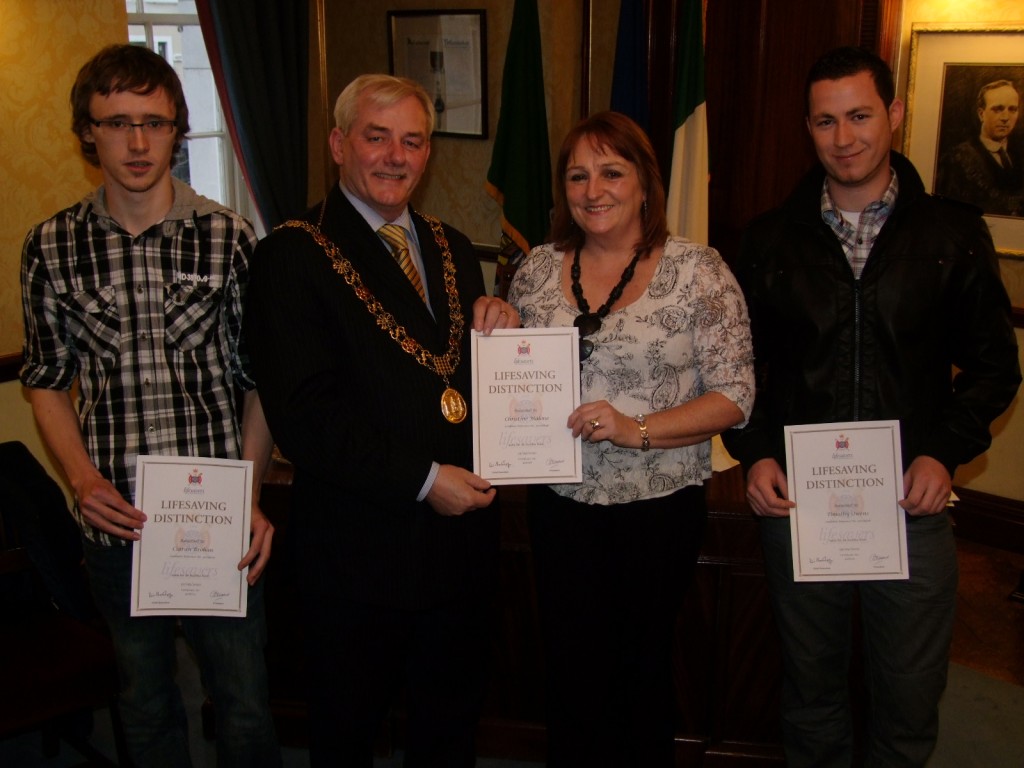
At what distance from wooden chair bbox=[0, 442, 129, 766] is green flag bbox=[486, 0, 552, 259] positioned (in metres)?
2.55

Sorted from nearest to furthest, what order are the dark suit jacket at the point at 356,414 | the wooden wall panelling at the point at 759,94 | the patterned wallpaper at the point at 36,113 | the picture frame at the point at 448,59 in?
the dark suit jacket at the point at 356,414, the patterned wallpaper at the point at 36,113, the wooden wall panelling at the point at 759,94, the picture frame at the point at 448,59

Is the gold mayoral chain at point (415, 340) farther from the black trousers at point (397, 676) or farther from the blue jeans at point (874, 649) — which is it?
the blue jeans at point (874, 649)

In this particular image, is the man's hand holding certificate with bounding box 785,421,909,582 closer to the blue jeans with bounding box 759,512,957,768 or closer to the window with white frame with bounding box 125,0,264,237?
the blue jeans with bounding box 759,512,957,768

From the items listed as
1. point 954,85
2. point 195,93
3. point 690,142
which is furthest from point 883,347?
point 195,93

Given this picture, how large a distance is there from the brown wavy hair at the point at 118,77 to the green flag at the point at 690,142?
8.54ft

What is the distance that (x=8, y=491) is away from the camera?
2377mm

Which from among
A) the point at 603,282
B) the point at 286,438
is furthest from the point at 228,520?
the point at 603,282

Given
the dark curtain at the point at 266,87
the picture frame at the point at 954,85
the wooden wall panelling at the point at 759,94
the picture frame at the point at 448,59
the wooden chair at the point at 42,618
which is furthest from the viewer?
the picture frame at the point at 448,59

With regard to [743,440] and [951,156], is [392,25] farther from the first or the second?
[743,440]

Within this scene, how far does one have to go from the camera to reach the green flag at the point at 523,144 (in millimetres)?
4387

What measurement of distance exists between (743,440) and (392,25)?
363 centimetres

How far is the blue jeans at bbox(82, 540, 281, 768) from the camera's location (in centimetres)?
196

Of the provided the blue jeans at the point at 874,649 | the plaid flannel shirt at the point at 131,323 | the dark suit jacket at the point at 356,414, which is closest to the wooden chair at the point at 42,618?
the plaid flannel shirt at the point at 131,323

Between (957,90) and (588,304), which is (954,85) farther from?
(588,304)
